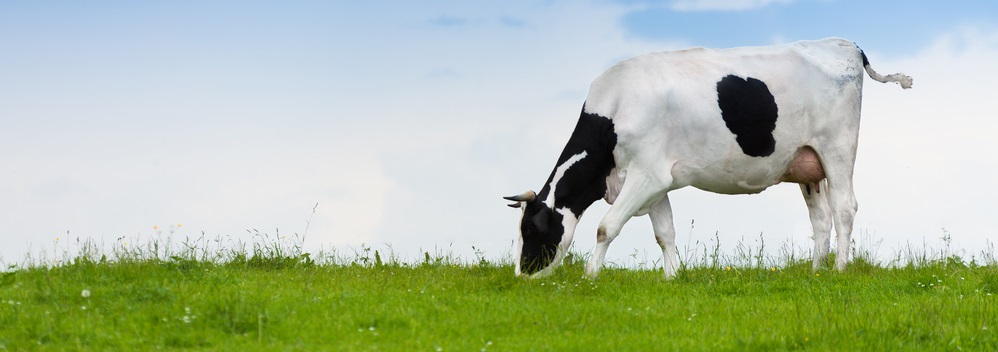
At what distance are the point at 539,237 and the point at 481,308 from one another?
2.96 meters

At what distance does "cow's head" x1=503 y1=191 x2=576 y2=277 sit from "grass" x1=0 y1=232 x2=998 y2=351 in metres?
0.28

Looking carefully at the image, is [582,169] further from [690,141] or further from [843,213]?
[843,213]

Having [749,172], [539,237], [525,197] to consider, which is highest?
[749,172]

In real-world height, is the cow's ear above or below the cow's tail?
below

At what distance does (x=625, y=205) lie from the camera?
39.1 feet

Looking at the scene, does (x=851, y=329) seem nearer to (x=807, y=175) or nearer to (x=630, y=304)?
(x=630, y=304)

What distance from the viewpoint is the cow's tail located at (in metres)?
13.9

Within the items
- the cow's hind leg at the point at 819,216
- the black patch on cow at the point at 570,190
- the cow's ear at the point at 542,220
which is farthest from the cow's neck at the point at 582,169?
the cow's hind leg at the point at 819,216

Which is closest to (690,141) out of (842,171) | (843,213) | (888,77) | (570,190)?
(570,190)

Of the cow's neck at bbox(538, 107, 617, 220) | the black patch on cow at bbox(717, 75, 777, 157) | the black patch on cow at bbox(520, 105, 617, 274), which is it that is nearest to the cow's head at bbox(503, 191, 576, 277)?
the black patch on cow at bbox(520, 105, 617, 274)

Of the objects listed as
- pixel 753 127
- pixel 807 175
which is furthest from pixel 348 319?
pixel 807 175

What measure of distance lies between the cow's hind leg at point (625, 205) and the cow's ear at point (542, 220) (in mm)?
614

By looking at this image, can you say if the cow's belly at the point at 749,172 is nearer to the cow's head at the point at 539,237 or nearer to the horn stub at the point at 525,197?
the cow's head at the point at 539,237

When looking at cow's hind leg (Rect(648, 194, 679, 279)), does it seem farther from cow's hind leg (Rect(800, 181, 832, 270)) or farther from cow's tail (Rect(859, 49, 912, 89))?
cow's tail (Rect(859, 49, 912, 89))
